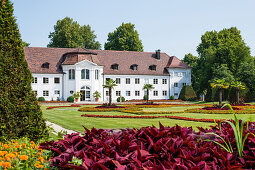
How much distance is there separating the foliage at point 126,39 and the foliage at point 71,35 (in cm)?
647

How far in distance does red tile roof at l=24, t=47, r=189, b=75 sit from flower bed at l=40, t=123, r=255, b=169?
141 ft

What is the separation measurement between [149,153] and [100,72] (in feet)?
147

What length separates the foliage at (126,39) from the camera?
6319 centimetres

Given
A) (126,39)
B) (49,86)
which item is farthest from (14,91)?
(126,39)

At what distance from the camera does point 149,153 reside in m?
4.00

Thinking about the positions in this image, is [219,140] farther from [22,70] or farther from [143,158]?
[22,70]

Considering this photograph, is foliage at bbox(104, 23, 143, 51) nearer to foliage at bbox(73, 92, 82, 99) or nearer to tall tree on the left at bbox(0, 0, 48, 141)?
foliage at bbox(73, 92, 82, 99)

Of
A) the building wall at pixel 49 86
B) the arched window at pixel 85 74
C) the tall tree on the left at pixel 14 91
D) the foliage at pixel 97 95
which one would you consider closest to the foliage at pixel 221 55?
the foliage at pixel 97 95

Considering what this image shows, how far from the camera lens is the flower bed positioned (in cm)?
350

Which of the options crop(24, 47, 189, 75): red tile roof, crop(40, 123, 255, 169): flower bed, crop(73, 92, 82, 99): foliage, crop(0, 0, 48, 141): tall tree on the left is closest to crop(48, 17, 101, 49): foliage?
crop(24, 47, 189, 75): red tile roof

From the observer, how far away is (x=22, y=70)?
267 inches

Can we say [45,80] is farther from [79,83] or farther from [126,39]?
[126,39]

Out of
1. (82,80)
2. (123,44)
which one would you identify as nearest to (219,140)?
(82,80)

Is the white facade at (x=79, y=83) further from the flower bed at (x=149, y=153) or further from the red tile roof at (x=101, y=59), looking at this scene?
the flower bed at (x=149, y=153)
